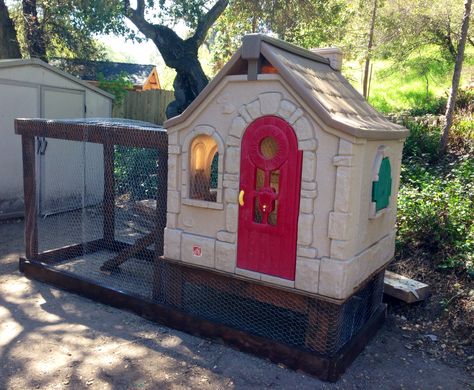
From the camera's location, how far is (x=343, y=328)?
4250 millimetres

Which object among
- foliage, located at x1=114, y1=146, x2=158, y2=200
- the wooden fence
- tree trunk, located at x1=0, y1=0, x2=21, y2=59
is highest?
tree trunk, located at x1=0, y1=0, x2=21, y2=59

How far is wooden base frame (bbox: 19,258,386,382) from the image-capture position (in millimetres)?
3756

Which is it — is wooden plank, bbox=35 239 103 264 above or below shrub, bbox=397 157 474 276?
below

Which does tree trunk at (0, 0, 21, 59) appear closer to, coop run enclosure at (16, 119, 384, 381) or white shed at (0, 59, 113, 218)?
white shed at (0, 59, 113, 218)

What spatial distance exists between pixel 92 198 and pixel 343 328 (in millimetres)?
5998

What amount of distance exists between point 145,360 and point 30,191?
8.76 feet

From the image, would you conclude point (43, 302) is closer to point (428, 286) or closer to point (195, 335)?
point (195, 335)

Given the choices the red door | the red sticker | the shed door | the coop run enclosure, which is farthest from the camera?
the shed door

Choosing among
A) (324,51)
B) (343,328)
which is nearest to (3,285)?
(343,328)

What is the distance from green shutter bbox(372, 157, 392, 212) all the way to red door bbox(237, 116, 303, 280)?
0.67 m

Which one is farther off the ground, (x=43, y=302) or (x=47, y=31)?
(x=47, y=31)

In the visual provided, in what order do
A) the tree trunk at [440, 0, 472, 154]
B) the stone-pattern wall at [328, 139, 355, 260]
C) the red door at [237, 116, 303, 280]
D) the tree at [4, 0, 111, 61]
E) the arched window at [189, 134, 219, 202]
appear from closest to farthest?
the stone-pattern wall at [328, 139, 355, 260]
the red door at [237, 116, 303, 280]
the arched window at [189, 134, 219, 202]
the tree trunk at [440, 0, 472, 154]
the tree at [4, 0, 111, 61]

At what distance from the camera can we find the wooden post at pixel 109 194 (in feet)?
19.7

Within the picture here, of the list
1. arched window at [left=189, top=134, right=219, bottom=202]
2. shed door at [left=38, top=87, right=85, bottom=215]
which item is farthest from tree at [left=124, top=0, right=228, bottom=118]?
arched window at [left=189, top=134, right=219, bottom=202]
